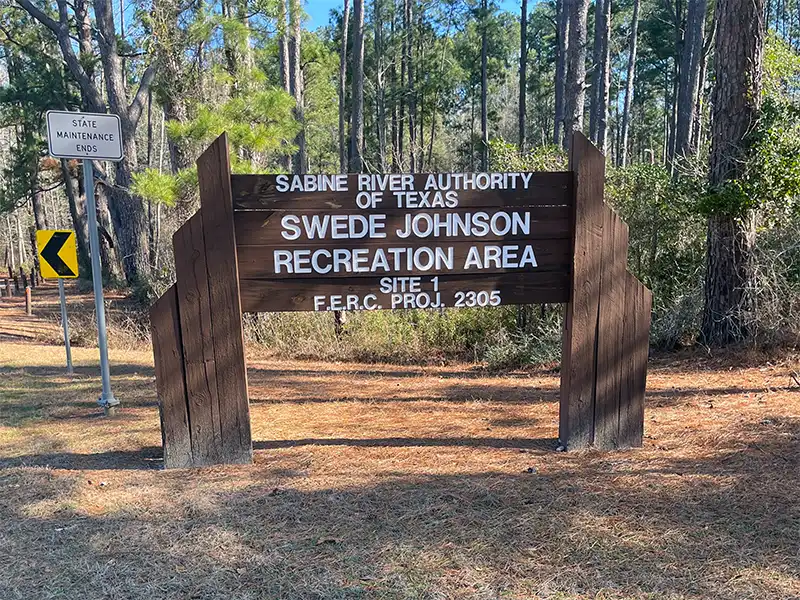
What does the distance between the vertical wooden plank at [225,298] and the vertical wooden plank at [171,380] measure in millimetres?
255

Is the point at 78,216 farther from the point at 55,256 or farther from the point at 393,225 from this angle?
the point at 393,225

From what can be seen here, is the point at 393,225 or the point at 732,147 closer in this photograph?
the point at 393,225

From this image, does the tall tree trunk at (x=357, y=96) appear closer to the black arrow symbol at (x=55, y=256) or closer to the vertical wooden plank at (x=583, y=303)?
the black arrow symbol at (x=55, y=256)

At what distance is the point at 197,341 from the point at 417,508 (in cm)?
196

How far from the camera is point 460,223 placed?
14.1 ft

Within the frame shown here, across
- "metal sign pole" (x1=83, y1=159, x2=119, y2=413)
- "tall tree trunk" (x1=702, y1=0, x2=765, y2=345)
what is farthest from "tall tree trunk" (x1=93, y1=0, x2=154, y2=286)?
"tall tree trunk" (x1=702, y1=0, x2=765, y2=345)

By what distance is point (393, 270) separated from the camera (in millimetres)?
4324

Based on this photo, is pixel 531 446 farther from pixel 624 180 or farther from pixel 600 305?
pixel 624 180

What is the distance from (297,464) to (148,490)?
103 cm

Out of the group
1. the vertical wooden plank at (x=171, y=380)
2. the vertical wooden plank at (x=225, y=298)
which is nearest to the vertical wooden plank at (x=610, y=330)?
the vertical wooden plank at (x=225, y=298)

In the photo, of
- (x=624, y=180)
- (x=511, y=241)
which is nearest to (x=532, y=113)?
(x=624, y=180)

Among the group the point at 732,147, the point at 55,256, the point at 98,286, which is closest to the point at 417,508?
the point at 98,286

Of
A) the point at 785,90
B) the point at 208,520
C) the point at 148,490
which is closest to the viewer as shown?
the point at 208,520

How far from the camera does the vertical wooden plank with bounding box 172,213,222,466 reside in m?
4.09
